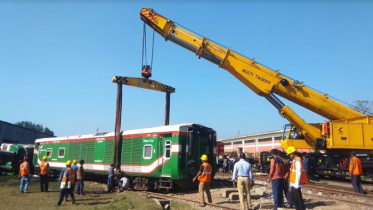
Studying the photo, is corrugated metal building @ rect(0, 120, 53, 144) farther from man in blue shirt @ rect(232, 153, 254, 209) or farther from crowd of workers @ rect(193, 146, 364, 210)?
man in blue shirt @ rect(232, 153, 254, 209)

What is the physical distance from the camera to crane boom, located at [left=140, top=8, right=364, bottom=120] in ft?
51.8

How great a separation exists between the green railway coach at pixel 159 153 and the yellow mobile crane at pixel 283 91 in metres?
4.12

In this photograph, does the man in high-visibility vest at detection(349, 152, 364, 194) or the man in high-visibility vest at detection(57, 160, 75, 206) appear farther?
the man in high-visibility vest at detection(349, 152, 364, 194)

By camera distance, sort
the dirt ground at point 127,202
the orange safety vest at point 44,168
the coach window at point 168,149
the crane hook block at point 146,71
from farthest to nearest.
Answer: the crane hook block at point 146,71, the orange safety vest at point 44,168, the coach window at point 168,149, the dirt ground at point 127,202

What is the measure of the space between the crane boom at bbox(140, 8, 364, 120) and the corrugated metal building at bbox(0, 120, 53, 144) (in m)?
33.1

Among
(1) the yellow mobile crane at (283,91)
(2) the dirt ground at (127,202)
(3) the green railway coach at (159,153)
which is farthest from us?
(1) the yellow mobile crane at (283,91)

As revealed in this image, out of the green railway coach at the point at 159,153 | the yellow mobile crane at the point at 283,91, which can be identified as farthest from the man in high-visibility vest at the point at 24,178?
the yellow mobile crane at the point at 283,91

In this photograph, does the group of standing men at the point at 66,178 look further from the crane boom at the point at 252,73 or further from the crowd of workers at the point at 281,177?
the crane boom at the point at 252,73

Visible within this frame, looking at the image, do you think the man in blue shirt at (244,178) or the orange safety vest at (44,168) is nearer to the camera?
the man in blue shirt at (244,178)

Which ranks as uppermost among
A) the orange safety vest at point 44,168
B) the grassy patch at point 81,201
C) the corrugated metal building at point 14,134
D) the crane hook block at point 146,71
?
the crane hook block at point 146,71

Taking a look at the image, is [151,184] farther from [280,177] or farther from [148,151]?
[280,177]

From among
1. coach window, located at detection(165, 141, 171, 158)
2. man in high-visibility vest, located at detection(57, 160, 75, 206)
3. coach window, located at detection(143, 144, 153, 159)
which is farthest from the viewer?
coach window, located at detection(143, 144, 153, 159)

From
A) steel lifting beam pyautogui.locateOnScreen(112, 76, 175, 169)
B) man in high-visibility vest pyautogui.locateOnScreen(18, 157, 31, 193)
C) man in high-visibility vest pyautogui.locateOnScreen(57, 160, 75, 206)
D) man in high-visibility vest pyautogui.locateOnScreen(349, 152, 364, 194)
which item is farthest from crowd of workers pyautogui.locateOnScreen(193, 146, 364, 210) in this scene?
man in high-visibility vest pyautogui.locateOnScreen(18, 157, 31, 193)

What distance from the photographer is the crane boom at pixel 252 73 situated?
15797 millimetres
